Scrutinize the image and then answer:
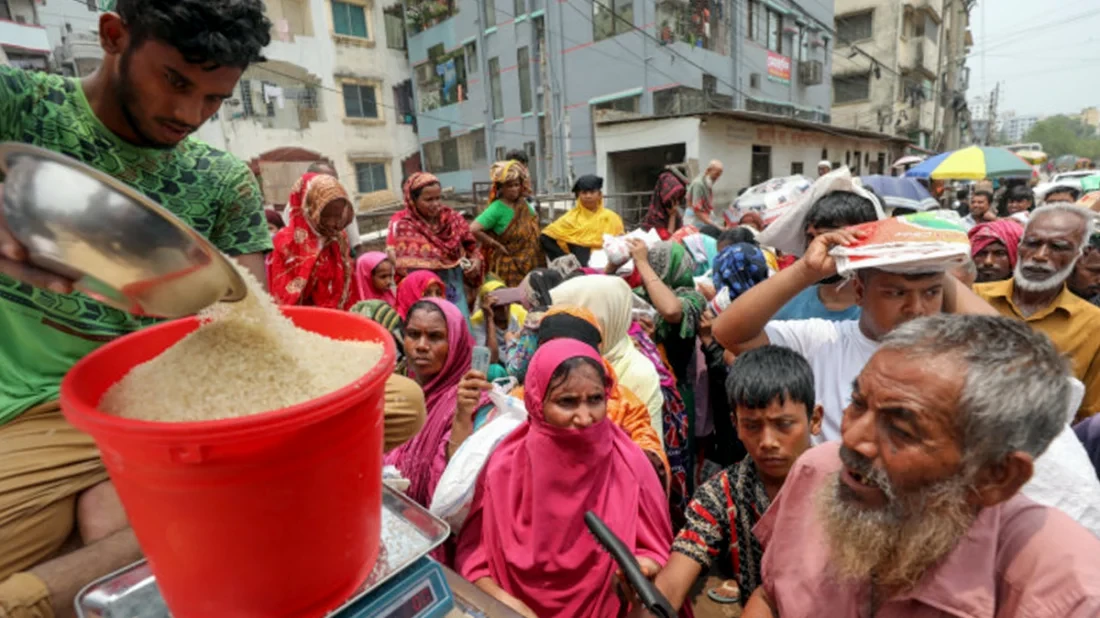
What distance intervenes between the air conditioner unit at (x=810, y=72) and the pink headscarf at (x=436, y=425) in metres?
25.4

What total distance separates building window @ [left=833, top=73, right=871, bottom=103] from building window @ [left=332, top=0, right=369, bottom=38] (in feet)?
80.9

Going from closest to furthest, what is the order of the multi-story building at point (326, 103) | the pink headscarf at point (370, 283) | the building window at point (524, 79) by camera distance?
the pink headscarf at point (370, 283) < the multi-story building at point (326, 103) < the building window at point (524, 79)

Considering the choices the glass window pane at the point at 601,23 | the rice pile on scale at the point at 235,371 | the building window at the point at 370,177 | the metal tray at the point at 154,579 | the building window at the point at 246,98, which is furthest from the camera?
the building window at the point at 370,177

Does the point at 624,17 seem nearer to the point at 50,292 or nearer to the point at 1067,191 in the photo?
the point at 1067,191

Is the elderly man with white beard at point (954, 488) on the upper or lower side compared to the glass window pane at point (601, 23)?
lower

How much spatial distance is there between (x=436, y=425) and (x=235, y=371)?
1.90 meters

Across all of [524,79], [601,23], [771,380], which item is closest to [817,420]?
[771,380]

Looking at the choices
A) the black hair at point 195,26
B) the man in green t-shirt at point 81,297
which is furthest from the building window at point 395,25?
the black hair at point 195,26

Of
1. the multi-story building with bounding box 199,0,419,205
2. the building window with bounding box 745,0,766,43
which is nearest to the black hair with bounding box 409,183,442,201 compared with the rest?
the multi-story building with bounding box 199,0,419,205

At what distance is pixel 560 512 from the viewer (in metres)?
2.00

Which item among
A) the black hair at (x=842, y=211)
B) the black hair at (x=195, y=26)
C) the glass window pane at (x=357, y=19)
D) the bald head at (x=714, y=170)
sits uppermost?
the glass window pane at (x=357, y=19)

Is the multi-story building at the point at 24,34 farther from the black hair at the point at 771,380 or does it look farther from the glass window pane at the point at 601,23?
the black hair at the point at 771,380

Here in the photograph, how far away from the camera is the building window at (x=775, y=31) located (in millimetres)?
21252

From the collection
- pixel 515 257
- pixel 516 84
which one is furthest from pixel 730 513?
pixel 516 84
